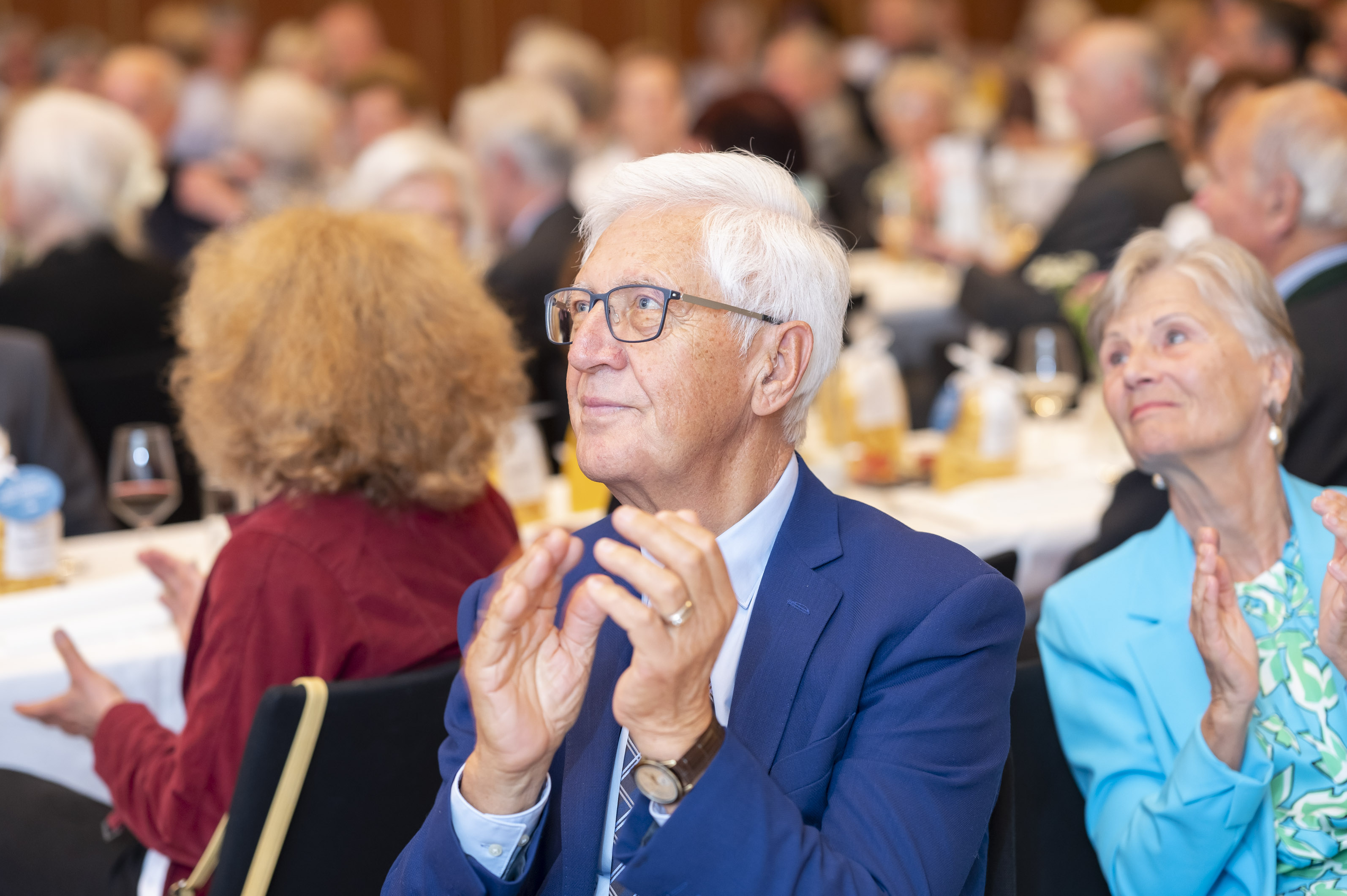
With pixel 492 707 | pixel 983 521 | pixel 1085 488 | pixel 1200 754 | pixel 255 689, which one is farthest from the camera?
pixel 1085 488

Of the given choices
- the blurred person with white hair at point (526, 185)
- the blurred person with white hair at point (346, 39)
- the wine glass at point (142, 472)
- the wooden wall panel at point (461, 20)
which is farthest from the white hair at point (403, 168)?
the wooden wall panel at point (461, 20)

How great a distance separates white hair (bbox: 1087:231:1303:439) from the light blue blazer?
0.18 meters

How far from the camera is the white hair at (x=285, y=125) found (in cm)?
591

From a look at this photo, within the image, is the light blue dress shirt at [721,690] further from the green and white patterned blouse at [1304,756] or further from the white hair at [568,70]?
the white hair at [568,70]

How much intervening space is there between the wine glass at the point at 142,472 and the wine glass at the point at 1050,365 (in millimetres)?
2050

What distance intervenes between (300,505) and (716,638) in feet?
2.99

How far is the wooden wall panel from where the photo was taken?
11.3m

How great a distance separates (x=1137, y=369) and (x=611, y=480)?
0.87 metres

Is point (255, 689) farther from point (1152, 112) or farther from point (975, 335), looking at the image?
point (1152, 112)

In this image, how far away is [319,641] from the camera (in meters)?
1.80

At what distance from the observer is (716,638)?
117cm

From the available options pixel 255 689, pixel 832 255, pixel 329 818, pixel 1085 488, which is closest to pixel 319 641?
pixel 255 689

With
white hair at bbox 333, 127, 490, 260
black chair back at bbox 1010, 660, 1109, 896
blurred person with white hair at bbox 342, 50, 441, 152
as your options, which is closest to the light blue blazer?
black chair back at bbox 1010, 660, 1109, 896

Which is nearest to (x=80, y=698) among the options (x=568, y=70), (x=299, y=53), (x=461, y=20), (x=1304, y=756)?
(x=1304, y=756)
